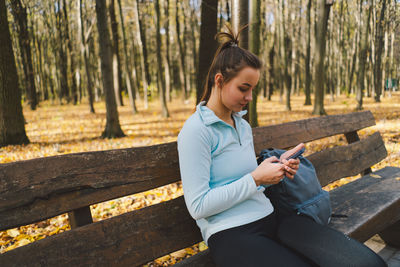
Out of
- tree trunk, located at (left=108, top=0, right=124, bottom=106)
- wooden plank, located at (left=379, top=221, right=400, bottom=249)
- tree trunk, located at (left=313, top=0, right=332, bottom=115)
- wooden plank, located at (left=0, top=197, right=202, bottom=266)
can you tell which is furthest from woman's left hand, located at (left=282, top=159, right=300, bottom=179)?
tree trunk, located at (left=108, top=0, right=124, bottom=106)

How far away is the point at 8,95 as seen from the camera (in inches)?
282

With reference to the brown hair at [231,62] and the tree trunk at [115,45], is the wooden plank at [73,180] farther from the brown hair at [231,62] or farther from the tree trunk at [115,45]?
the tree trunk at [115,45]

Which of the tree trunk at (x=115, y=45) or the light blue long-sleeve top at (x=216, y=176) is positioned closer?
the light blue long-sleeve top at (x=216, y=176)

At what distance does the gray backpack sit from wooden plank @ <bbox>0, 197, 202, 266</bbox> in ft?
1.85

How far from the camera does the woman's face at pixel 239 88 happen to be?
67.2 inches

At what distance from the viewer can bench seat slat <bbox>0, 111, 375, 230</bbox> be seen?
4.41ft

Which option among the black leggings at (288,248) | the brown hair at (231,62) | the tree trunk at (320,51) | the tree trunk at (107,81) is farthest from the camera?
the tree trunk at (320,51)

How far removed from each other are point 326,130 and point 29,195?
9.22 ft

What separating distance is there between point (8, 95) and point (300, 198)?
7.53 m

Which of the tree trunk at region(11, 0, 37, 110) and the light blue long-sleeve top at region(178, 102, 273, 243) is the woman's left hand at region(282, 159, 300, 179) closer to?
the light blue long-sleeve top at region(178, 102, 273, 243)

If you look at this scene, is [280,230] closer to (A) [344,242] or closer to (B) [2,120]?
(A) [344,242]

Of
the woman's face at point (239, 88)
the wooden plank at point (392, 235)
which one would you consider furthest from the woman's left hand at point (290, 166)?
the wooden plank at point (392, 235)

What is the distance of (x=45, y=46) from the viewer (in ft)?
91.8

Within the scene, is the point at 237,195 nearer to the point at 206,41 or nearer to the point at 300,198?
the point at 300,198
